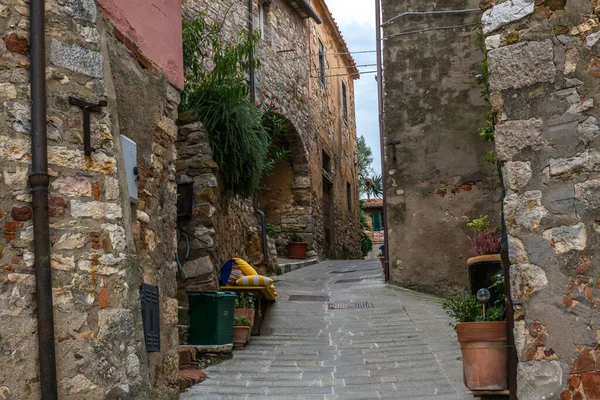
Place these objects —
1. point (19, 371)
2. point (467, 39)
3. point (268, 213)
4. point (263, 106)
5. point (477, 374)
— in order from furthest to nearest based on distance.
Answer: point (268, 213)
point (263, 106)
point (467, 39)
point (477, 374)
point (19, 371)

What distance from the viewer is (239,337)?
22.9ft

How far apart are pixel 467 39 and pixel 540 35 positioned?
588 cm

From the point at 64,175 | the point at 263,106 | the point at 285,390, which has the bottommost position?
the point at 285,390

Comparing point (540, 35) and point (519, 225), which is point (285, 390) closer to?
point (519, 225)

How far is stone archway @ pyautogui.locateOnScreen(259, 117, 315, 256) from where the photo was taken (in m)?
15.0

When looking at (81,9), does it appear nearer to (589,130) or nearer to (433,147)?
(589,130)

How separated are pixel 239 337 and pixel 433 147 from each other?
403 centimetres

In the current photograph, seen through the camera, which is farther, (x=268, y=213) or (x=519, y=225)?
(x=268, y=213)

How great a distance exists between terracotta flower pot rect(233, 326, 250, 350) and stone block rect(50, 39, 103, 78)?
3.39 metres

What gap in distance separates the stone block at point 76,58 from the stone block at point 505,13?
2236mm

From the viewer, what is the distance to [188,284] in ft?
25.2

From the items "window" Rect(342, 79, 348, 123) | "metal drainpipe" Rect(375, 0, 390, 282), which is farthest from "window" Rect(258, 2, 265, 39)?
"window" Rect(342, 79, 348, 123)

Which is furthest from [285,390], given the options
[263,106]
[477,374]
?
[263,106]

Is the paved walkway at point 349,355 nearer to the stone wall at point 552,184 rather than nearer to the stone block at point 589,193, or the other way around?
the stone wall at point 552,184
